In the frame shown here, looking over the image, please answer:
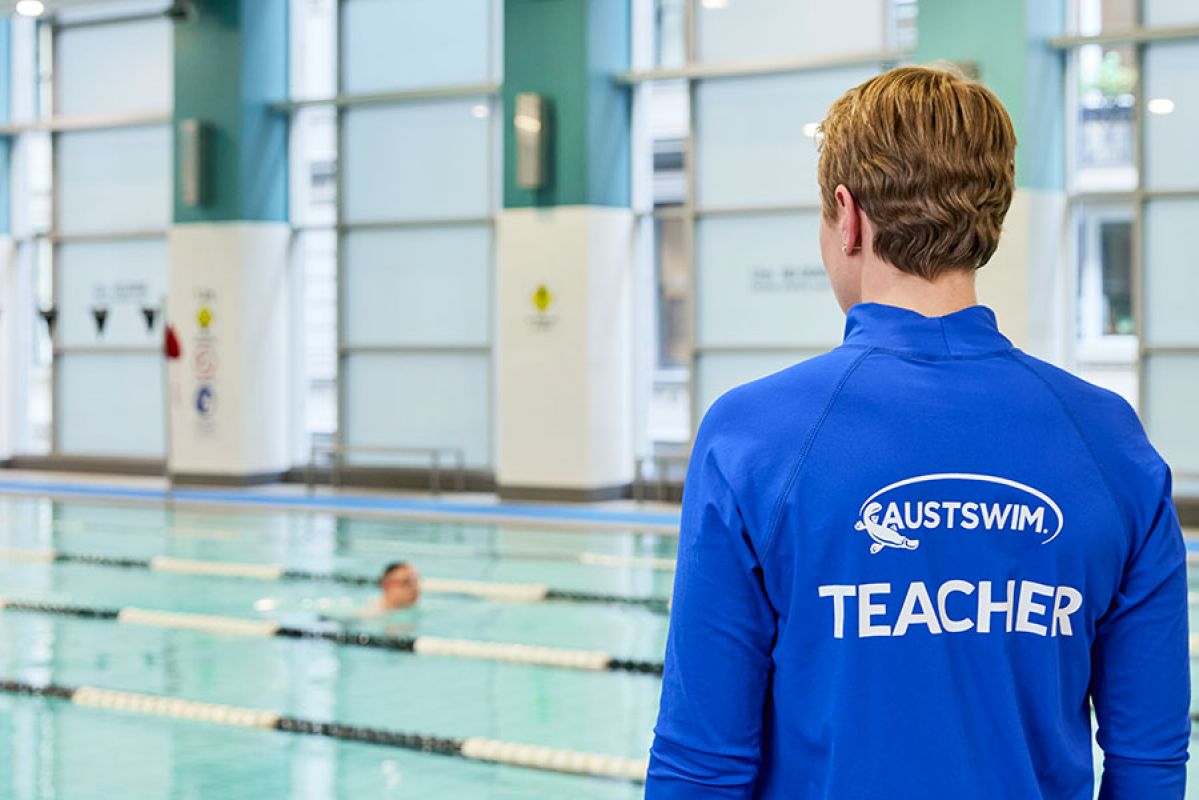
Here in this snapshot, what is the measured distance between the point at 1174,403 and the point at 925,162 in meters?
12.0

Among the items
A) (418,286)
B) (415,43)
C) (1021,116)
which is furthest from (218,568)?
(415,43)

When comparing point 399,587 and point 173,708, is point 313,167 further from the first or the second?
point 173,708

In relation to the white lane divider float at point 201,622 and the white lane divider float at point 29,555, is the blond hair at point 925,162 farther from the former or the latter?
the white lane divider float at point 29,555

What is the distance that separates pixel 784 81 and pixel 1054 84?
8.06 feet

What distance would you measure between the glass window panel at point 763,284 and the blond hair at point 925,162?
1233 centimetres

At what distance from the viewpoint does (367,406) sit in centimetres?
1608

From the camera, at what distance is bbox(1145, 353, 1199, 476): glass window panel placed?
1246 cm

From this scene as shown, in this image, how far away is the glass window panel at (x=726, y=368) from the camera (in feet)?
46.3

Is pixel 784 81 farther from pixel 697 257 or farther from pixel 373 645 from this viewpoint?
pixel 373 645

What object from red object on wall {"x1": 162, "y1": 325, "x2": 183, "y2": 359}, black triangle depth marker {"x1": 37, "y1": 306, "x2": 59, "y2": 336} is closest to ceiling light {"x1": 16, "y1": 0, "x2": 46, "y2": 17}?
red object on wall {"x1": 162, "y1": 325, "x2": 183, "y2": 359}

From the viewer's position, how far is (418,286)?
15711 mm

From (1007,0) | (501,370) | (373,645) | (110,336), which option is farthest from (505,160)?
(373,645)

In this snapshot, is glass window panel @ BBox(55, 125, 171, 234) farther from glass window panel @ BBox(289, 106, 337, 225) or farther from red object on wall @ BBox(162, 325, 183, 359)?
red object on wall @ BBox(162, 325, 183, 359)

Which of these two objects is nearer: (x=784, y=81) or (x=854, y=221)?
(x=854, y=221)
